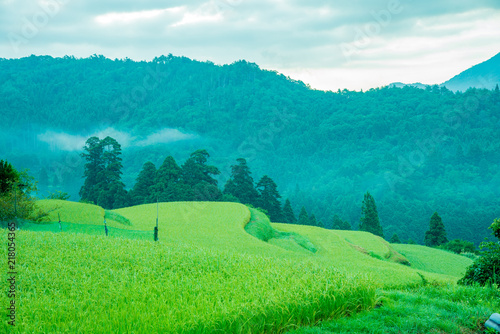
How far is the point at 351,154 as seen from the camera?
91500mm

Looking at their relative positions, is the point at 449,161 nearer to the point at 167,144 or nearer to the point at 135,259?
the point at 167,144

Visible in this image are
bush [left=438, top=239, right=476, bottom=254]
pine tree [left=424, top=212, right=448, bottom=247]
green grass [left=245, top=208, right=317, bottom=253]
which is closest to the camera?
green grass [left=245, top=208, right=317, bottom=253]

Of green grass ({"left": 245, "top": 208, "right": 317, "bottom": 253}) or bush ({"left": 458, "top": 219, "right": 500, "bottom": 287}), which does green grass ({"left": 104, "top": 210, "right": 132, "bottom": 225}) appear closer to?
green grass ({"left": 245, "top": 208, "right": 317, "bottom": 253})

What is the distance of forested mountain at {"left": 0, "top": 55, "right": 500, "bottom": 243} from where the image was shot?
2790 inches

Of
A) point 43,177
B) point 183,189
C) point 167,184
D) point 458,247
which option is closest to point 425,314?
point 458,247

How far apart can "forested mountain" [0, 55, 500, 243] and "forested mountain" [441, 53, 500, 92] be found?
109ft

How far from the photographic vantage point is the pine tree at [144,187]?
107 ft

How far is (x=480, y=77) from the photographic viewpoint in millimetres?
132125

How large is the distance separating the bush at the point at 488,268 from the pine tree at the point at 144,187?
90.1ft

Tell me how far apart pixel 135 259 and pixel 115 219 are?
756cm

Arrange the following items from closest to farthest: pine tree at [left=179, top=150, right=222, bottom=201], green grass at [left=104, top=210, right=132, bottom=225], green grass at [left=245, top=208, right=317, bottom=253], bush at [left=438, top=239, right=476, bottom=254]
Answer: green grass at [left=104, top=210, right=132, bottom=225], green grass at [left=245, top=208, right=317, bottom=253], bush at [left=438, top=239, right=476, bottom=254], pine tree at [left=179, top=150, right=222, bottom=201]

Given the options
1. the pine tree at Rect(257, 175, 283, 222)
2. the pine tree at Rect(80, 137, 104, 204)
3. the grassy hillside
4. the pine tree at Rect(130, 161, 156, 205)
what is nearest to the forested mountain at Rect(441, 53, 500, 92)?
the pine tree at Rect(257, 175, 283, 222)

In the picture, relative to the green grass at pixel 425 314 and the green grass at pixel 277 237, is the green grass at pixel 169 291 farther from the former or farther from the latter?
the green grass at pixel 277 237

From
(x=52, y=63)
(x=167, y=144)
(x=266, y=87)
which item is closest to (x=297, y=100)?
(x=266, y=87)
